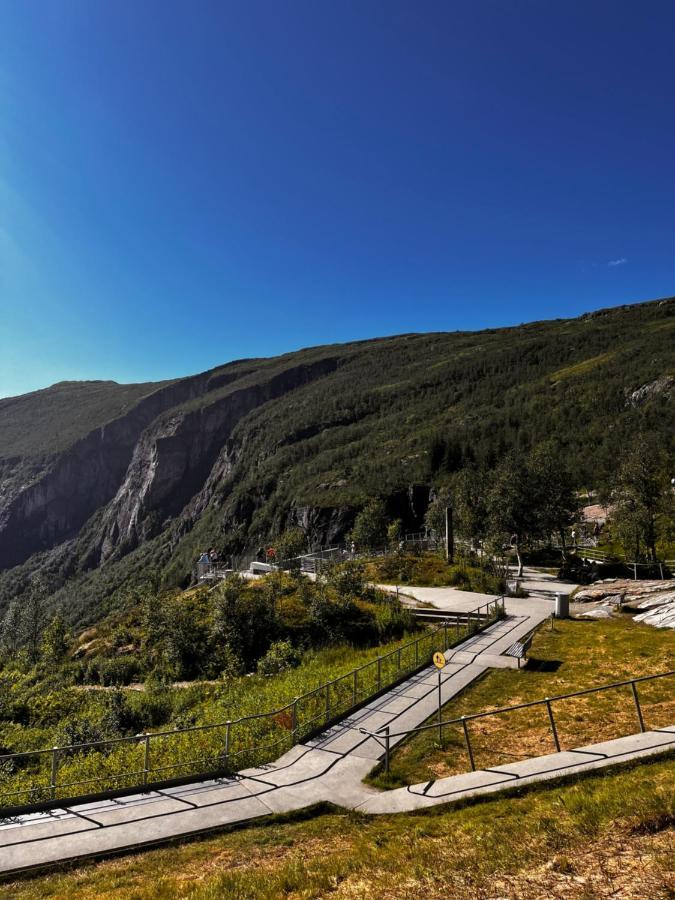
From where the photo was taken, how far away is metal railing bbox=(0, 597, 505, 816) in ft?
37.3

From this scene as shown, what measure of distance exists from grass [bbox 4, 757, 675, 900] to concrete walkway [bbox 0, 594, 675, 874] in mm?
504

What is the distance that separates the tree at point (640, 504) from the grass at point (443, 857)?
34270 millimetres

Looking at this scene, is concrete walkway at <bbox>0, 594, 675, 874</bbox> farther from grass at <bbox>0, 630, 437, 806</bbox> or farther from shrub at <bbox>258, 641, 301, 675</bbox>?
shrub at <bbox>258, 641, 301, 675</bbox>

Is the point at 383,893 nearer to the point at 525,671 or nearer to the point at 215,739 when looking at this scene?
the point at 215,739

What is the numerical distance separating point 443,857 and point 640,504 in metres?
40.6

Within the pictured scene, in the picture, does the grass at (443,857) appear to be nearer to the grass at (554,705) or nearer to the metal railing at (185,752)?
the grass at (554,705)

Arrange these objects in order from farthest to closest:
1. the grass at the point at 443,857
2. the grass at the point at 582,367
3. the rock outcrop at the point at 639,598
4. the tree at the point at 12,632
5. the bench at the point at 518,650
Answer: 1. the grass at the point at 582,367
2. the tree at the point at 12,632
3. the rock outcrop at the point at 639,598
4. the bench at the point at 518,650
5. the grass at the point at 443,857

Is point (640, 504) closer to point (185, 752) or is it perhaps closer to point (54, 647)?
point (185, 752)

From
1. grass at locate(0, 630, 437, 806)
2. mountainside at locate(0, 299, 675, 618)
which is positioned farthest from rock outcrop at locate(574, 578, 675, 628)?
mountainside at locate(0, 299, 675, 618)

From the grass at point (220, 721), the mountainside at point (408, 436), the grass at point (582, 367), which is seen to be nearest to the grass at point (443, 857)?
the grass at point (220, 721)

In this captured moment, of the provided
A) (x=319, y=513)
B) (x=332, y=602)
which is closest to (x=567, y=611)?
(x=332, y=602)

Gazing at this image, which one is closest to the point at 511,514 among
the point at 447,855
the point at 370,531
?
the point at 370,531

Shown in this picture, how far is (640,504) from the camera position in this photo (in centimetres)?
4059

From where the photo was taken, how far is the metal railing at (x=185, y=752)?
11.4 m
